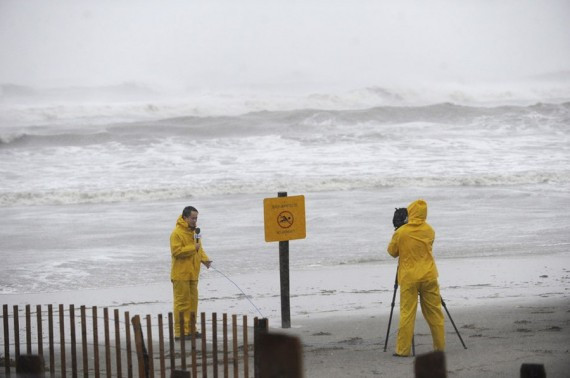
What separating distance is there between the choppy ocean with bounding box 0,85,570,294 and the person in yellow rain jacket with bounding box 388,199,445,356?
5.74m

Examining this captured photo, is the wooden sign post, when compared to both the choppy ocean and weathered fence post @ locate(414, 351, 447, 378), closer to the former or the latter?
the choppy ocean

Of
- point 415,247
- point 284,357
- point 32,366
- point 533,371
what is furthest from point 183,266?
point 284,357

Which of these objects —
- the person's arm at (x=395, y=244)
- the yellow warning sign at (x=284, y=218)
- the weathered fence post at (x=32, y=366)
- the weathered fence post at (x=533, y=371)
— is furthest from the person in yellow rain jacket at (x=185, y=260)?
the weathered fence post at (x=533, y=371)

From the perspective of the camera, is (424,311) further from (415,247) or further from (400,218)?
(400,218)

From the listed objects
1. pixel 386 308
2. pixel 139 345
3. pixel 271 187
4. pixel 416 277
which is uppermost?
pixel 271 187

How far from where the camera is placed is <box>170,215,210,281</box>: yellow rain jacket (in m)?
9.40

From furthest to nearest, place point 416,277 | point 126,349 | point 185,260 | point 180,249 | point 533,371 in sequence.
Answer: point 185,260 → point 180,249 → point 416,277 → point 126,349 → point 533,371

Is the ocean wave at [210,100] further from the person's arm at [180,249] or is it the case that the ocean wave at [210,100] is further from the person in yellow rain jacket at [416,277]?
the person in yellow rain jacket at [416,277]

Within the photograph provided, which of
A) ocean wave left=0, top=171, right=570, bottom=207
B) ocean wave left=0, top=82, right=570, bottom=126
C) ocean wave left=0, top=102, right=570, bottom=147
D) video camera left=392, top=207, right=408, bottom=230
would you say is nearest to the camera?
video camera left=392, top=207, right=408, bottom=230

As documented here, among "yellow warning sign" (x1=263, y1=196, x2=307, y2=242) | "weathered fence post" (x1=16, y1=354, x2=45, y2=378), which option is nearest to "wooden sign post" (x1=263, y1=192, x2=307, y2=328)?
"yellow warning sign" (x1=263, y1=196, x2=307, y2=242)

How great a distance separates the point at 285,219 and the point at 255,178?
65.6 feet

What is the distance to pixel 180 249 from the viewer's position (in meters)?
9.38

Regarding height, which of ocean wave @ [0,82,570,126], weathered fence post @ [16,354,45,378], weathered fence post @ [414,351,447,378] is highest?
ocean wave @ [0,82,570,126]

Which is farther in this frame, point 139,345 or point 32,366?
point 139,345
